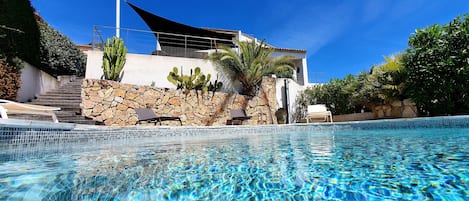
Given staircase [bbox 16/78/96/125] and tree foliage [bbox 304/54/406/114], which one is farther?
tree foliage [bbox 304/54/406/114]

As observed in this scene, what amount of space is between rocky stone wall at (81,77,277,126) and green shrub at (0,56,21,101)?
189cm

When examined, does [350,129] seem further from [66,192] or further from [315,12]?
[315,12]

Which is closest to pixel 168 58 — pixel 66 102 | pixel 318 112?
pixel 66 102

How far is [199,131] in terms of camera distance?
8.16 metres

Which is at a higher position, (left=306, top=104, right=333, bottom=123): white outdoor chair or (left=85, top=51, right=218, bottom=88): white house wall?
(left=85, top=51, right=218, bottom=88): white house wall

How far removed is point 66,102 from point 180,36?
675 cm

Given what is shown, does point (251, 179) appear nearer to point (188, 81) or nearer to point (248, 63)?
point (188, 81)

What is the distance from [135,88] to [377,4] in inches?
616

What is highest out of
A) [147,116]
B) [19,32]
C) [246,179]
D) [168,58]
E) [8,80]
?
[19,32]

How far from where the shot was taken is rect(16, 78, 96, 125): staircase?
25.2ft

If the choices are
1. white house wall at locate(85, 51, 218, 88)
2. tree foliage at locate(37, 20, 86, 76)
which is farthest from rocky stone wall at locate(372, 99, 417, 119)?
tree foliage at locate(37, 20, 86, 76)

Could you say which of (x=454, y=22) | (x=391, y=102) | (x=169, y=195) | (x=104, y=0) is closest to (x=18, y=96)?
(x=169, y=195)

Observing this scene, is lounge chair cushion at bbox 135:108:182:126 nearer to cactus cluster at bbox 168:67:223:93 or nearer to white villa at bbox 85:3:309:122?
cactus cluster at bbox 168:67:223:93

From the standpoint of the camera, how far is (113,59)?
9875mm
